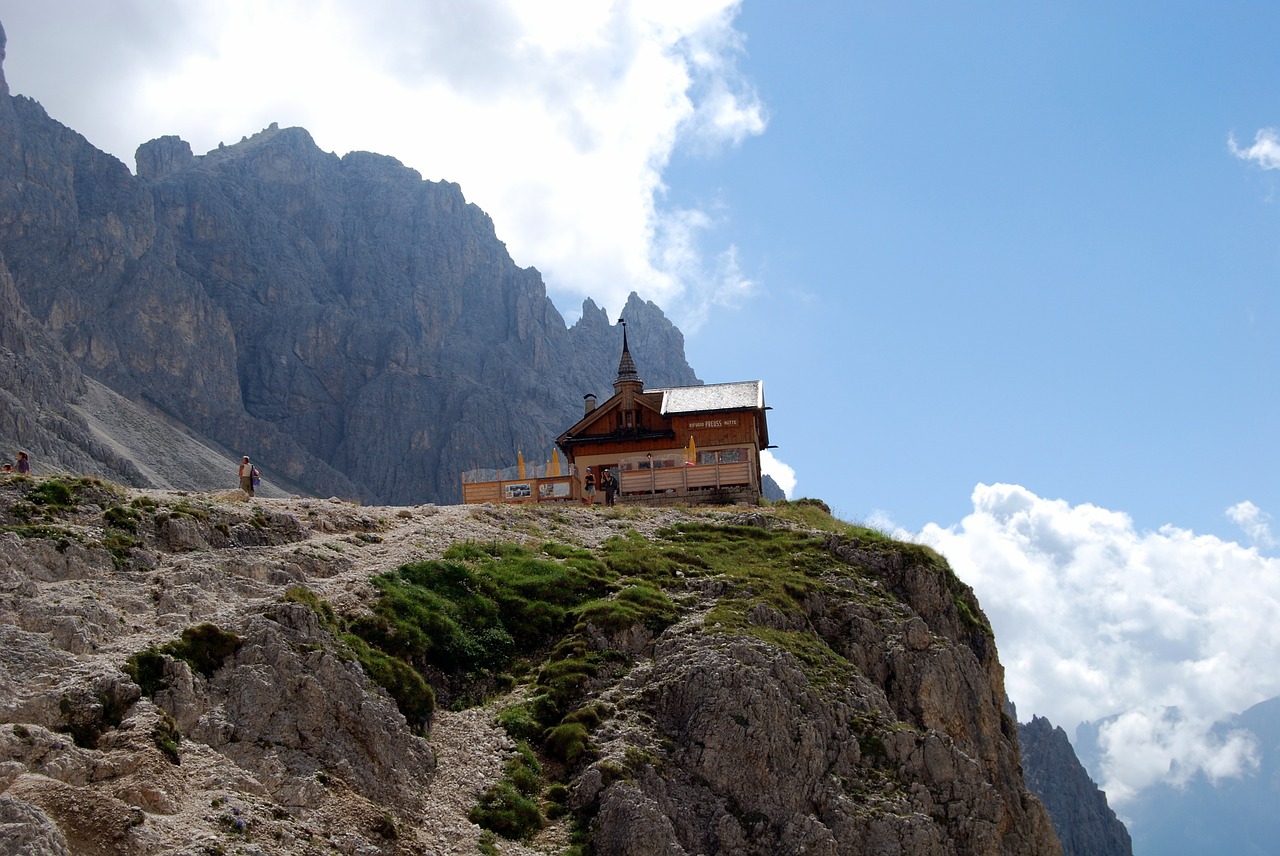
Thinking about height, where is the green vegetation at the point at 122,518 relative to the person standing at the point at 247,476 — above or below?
below

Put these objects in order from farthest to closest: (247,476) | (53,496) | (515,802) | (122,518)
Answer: (247,476)
(53,496)
(122,518)
(515,802)

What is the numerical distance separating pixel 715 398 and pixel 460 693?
130ft

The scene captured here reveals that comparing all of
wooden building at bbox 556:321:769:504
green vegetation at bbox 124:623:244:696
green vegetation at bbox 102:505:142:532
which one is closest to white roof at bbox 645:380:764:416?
wooden building at bbox 556:321:769:504

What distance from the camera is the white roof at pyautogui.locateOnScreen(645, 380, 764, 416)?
71.0m

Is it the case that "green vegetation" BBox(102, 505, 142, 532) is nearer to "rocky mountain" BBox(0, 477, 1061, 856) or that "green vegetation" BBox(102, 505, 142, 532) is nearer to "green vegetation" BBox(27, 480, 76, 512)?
"rocky mountain" BBox(0, 477, 1061, 856)

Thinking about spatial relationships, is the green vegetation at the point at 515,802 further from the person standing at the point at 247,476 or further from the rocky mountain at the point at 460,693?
the person standing at the point at 247,476

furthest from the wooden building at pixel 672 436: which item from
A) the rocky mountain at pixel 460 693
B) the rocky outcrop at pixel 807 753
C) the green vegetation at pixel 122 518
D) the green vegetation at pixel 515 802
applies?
the green vegetation at pixel 515 802

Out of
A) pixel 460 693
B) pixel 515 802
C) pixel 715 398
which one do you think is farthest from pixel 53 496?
pixel 715 398

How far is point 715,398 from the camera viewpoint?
2854 inches

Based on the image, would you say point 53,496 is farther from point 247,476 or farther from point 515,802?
point 515,802

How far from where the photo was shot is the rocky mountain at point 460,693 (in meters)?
24.6

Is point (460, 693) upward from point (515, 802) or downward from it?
upward

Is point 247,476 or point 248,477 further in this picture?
point 247,476

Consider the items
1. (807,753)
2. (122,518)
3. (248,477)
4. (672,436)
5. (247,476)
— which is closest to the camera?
(807,753)
